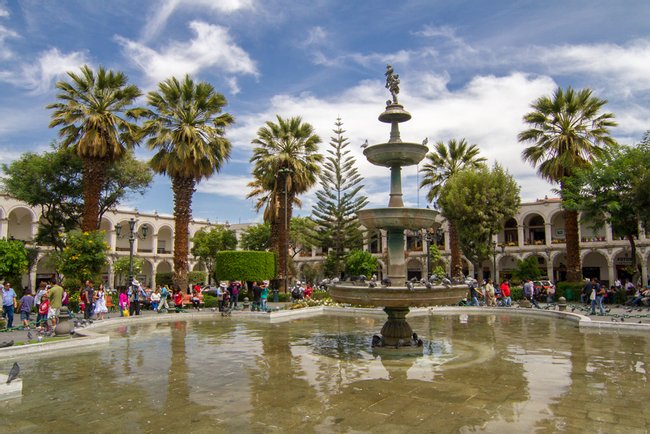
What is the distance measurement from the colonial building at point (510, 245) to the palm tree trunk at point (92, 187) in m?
13.6

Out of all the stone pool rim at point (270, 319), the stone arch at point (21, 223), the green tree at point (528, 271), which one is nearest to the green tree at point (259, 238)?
the stone arch at point (21, 223)

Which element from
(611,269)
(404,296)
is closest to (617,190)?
(404,296)

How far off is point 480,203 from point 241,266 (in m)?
13.9

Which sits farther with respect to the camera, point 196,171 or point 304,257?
point 304,257

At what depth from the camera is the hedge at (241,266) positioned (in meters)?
26.6

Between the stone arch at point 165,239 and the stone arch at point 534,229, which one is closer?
the stone arch at point 534,229

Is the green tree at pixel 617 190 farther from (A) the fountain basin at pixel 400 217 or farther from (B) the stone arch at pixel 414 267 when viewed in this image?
(B) the stone arch at pixel 414 267

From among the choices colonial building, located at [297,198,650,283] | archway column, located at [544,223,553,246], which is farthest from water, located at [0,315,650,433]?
archway column, located at [544,223,553,246]

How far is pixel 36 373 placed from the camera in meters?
7.66

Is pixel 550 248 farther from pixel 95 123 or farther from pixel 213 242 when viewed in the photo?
pixel 95 123

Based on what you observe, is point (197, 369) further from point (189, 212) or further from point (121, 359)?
point (189, 212)

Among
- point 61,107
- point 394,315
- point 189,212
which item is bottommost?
point 394,315

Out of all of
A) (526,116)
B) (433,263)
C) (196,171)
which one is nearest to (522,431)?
(196,171)

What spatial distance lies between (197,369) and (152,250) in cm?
4229
